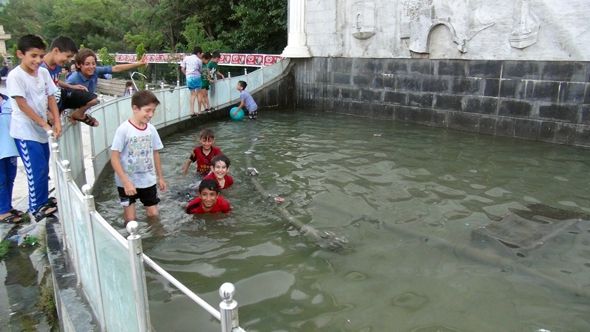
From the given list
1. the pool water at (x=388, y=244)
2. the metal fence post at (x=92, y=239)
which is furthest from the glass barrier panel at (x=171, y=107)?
the metal fence post at (x=92, y=239)

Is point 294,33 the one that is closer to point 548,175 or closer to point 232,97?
point 232,97

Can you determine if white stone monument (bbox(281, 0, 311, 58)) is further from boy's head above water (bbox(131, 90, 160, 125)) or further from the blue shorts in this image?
boy's head above water (bbox(131, 90, 160, 125))

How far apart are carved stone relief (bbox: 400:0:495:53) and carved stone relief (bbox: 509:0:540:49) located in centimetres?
63

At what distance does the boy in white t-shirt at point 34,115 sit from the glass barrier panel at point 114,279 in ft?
7.60

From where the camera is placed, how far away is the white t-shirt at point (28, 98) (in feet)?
15.8

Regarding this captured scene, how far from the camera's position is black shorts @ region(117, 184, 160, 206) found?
17.3 ft

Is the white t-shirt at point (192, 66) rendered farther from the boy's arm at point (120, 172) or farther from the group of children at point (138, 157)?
the boy's arm at point (120, 172)

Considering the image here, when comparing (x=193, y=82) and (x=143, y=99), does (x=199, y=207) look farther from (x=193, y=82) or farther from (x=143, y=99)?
(x=193, y=82)

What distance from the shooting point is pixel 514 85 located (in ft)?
36.9

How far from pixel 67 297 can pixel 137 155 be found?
1.85 meters

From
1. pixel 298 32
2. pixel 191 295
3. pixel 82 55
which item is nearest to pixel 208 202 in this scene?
pixel 82 55

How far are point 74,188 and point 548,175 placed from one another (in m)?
7.73

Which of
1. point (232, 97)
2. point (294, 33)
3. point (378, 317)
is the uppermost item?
point (294, 33)

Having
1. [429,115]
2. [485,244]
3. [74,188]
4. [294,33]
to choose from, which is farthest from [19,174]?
[294,33]
